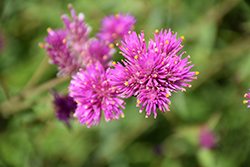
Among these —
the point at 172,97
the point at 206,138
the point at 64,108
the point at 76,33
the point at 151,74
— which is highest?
the point at 76,33

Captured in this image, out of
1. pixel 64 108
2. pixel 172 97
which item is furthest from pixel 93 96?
pixel 172 97

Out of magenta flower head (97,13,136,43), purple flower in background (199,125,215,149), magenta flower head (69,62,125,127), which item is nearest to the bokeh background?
purple flower in background (199,125,215,149)

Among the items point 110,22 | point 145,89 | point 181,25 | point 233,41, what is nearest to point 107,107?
point 145,89

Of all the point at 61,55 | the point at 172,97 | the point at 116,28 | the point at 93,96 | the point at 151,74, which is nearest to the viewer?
the point at 151,74

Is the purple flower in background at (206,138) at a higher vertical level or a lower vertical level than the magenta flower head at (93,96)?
lower

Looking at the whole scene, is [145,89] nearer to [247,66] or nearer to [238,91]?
[247,66]

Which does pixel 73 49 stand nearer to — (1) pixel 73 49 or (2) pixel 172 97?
(1) pixel 73 49

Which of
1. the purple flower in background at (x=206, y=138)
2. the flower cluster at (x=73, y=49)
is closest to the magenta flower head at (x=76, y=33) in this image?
the flower cluster at (x=73, y=49)

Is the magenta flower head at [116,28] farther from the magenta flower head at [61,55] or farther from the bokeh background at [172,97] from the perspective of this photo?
the bokeh background at [172,97]

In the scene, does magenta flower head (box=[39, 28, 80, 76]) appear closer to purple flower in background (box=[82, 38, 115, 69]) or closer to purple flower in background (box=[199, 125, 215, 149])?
purple flower in background (box=[82, 38, 115, 69])
